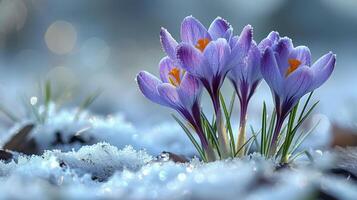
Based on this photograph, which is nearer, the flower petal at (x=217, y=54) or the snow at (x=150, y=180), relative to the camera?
the snow at (x=150, y=180)

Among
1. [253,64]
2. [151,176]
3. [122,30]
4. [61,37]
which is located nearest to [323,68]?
[253,64]

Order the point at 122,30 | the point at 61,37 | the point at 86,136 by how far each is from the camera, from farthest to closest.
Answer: the point at 122,30, the point at 61,37, the point at 86,136

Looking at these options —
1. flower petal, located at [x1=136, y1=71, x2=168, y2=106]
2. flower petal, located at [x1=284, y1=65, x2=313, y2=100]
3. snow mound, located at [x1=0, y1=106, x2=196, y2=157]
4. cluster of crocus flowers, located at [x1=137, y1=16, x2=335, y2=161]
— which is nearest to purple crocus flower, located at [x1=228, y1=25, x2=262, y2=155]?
cluster of crocus flowers, located at [x1=137, y1=16, x2=335, y2=161]

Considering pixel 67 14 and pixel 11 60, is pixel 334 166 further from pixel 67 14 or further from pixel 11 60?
pixel 67 14

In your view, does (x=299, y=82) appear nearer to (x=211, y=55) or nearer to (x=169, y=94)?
(x=211, y=55)

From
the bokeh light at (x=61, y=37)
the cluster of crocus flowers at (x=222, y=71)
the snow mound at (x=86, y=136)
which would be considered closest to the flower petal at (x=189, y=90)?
the cluster of crocus flowers at (x=222, y=71)

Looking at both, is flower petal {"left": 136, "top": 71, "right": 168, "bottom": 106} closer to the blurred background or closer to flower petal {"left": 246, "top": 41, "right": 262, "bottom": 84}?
flower petal {"left": 246, "top": 41, "right": 262, "bottom": 84}

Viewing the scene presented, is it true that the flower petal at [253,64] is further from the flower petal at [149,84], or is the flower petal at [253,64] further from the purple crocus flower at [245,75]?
the flower petal at [149,84]
